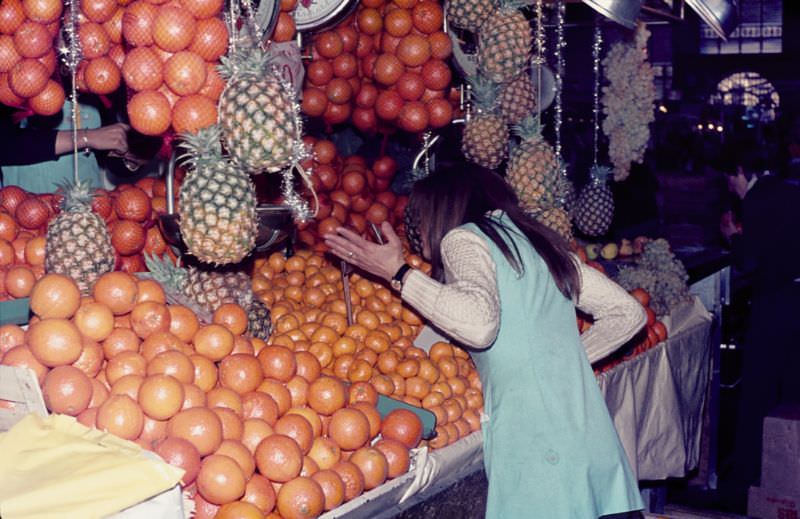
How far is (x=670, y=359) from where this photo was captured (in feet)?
17.4

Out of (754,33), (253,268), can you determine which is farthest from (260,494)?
(754,33)

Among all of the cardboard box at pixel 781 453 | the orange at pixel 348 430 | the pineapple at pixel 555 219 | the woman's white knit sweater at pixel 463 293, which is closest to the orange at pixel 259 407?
the orange at pixel 348 430

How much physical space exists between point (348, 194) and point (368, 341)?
5.11 ft

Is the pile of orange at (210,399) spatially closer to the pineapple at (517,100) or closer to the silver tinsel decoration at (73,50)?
the silver tinsel decoration at (73,50)

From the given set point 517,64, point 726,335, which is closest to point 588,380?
point 517,64

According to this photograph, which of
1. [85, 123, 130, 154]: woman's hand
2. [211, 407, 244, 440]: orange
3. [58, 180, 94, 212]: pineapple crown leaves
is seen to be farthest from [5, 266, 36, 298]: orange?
[211, 407, 244, 440]: orange

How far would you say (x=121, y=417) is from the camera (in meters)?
2.43

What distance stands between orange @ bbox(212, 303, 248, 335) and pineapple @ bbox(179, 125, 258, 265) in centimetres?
26

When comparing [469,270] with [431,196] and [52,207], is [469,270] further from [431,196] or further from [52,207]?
[52,207]

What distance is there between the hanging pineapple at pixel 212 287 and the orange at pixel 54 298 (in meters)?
0.58

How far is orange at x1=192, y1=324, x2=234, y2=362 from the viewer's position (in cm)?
291

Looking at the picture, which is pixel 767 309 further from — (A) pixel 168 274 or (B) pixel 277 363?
(A) pixel 168 274

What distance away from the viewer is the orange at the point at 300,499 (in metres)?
2.54

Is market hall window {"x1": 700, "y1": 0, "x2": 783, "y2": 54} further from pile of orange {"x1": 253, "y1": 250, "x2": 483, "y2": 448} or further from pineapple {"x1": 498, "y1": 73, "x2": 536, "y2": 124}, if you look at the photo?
pile of orange {"x1": 253, "y1": 250, "x2": 483, "y2": 448}
